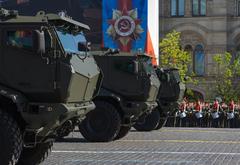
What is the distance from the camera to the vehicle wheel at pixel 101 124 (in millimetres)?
17125

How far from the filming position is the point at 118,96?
1767 cm

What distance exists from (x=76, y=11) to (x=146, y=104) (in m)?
26.0

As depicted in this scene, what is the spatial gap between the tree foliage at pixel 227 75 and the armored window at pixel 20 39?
41424mm

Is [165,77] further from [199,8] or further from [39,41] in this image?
[199,8]

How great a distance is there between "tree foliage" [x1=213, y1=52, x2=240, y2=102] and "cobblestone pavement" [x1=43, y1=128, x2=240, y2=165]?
3374 centimetres

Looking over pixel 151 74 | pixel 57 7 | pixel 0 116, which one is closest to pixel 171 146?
pixel 151 74

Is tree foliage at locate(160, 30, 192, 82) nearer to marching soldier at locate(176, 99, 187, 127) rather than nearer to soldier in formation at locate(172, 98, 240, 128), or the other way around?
soldier in formation at locate(172, 98, 240, 128)

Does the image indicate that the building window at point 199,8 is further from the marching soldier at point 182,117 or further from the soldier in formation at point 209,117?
the marching soldier at point 182,117

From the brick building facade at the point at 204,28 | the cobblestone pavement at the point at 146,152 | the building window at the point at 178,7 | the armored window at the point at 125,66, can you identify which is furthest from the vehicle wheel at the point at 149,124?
the building window at the point at 178,7

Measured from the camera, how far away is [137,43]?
37.2m

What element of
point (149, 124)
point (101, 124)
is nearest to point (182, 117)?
point (149, 124)

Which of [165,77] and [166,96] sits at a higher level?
[165,77]

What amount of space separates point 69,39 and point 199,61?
45.6 metres

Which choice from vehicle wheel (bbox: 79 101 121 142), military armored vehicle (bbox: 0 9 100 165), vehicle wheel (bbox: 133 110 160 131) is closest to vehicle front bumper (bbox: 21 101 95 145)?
military armored vehicle (bbox: 0 9 100 165)
